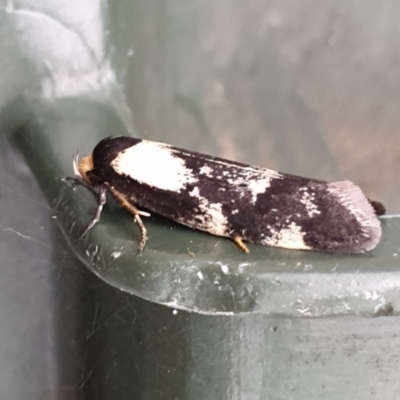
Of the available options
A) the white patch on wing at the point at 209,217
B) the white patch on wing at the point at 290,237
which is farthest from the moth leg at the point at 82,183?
the white patch on wing at the point at 290,237

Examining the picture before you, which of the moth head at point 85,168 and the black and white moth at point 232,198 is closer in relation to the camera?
the black and white moth at point 232,198

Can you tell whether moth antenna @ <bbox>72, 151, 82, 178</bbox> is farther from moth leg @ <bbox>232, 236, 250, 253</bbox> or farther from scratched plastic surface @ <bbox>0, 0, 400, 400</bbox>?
moth leg @ <bbox>232, 236, 250, 253</bbox>

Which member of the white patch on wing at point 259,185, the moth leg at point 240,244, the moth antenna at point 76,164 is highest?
the moth antenna at point 76,164

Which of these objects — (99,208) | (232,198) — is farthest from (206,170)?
(99,208)

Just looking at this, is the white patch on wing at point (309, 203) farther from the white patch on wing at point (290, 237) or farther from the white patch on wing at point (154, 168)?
the white patch on wing at point (154, 168)

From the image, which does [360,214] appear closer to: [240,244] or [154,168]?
[240,244]

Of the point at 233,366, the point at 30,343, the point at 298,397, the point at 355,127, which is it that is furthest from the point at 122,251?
the point at 355,127

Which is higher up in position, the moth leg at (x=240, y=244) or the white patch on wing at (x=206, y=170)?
the white patch on wing at (x=206, y=170)
